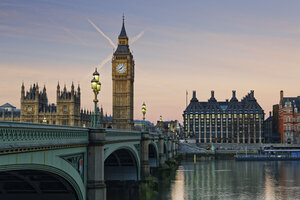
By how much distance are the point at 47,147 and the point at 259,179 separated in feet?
228

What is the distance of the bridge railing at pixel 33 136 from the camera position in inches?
639

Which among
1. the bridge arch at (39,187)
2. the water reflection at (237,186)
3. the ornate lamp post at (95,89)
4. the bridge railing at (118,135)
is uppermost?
the ornate lamp post at (95,89)

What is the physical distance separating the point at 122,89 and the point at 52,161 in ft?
563

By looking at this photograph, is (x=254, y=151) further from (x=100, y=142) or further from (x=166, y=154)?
(x=100, y=142)

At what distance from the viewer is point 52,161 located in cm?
2100

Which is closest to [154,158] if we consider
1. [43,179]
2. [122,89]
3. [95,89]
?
[95,89]

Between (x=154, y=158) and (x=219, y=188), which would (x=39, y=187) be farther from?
(x=154, y=158)

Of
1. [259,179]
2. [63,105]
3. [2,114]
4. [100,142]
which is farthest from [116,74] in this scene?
[100,142]

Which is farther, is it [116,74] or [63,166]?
[116,74]

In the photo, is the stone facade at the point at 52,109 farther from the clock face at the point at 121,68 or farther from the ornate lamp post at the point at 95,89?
the ornate lamp post at the point at 95,89

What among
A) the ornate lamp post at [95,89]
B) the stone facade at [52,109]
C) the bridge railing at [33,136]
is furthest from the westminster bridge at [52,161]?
the stone facade at [52,109]

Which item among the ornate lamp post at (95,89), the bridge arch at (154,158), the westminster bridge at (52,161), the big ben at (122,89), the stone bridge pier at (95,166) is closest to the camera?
the westminster bridge at (52,161)

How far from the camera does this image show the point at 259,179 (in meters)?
82.4

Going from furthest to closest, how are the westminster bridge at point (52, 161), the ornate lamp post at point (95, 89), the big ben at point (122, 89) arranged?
the big ben at point (122, 89), the ornate lamp post at point (95, 89), the westminster bridge at point (52, 161)
